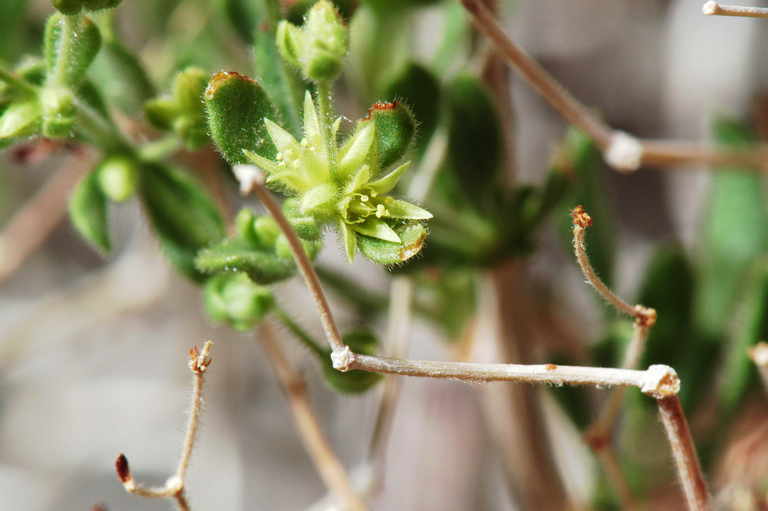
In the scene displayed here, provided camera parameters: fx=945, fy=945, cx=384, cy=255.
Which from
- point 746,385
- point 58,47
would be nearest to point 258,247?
point 58,47

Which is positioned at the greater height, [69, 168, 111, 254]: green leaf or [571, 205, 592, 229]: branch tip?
[571, 205, 592, 229]: branch tip

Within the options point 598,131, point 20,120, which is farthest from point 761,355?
point 20,120

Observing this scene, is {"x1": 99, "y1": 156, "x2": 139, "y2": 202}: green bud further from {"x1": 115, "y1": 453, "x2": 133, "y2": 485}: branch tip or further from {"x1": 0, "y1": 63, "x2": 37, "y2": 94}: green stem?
{"x1": 115, "y1": 453, "x2": 133, "y2": 485}: branch tip

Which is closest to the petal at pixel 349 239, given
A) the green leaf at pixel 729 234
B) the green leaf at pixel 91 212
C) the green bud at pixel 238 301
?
the green bud at pixel 238 301

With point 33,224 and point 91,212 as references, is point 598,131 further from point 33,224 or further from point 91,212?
point 33,224

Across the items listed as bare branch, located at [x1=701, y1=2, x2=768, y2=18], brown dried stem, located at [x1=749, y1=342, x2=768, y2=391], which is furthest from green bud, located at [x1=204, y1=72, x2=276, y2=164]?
brown dried stem, located at [x1=749, y1=342, x2=768, y2=391]

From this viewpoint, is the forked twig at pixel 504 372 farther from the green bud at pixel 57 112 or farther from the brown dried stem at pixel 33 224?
the brown dried stem at pixel 33 224

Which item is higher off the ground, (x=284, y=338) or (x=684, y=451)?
(x=684, y=451)
